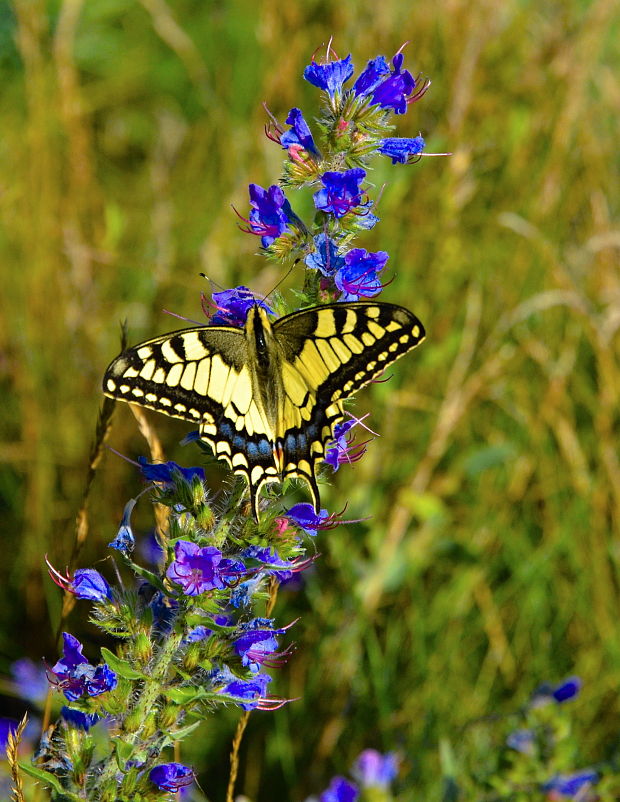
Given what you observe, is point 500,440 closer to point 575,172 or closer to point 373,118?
point 575,172

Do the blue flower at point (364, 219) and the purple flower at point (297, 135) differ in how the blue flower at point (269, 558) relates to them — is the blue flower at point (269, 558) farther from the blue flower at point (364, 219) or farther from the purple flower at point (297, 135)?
the purple flower at point (297, 135)

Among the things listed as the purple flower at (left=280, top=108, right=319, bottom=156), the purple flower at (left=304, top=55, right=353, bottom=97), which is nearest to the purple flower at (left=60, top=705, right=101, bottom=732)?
the purple flower at (left=280, top=108, right=319, bottom=156)

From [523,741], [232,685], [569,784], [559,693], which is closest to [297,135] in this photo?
[232,685]

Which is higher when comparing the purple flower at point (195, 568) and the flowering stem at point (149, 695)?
the purple flower at point (195, 568)

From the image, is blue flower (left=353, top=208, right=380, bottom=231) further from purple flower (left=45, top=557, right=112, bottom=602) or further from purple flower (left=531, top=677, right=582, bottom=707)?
purple flower (left=531, top=677, right=582, bottom=707)

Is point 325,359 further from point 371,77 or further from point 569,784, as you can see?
point 569,784

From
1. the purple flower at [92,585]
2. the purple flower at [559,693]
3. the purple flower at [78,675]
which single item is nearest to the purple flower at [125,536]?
the purple flower at [92,585]
